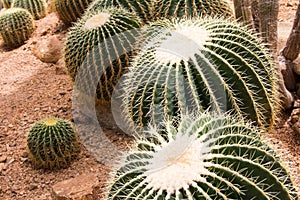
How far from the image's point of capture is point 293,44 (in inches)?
152

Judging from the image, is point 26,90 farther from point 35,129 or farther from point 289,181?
point 289,181

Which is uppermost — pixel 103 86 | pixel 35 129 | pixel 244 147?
pixel 244 147

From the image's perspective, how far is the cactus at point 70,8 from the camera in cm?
539

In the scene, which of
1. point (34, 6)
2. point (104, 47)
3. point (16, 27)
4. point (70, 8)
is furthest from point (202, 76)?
point (34, 6)

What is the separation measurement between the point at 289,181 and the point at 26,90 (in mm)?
3164

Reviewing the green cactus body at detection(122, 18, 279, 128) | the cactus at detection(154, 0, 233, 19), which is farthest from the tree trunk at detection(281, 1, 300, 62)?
the green cactus body at detection(122, 18, 279, 128)

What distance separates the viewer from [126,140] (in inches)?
154

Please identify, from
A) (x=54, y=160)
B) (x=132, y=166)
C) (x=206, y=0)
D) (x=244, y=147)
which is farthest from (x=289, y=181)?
(x=54, y=160)

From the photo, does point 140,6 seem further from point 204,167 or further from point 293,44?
point 204,167

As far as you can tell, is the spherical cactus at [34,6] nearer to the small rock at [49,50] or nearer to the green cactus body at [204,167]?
the small rock at [49,50]

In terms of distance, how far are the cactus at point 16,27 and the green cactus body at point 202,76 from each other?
10.8 ft

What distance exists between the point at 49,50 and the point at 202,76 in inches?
113

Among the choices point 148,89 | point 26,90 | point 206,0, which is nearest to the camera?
point 148,89

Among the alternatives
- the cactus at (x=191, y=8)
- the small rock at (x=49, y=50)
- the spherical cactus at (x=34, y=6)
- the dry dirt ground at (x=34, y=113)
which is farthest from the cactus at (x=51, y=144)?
the spherical cactus at (x=34, y=6)
